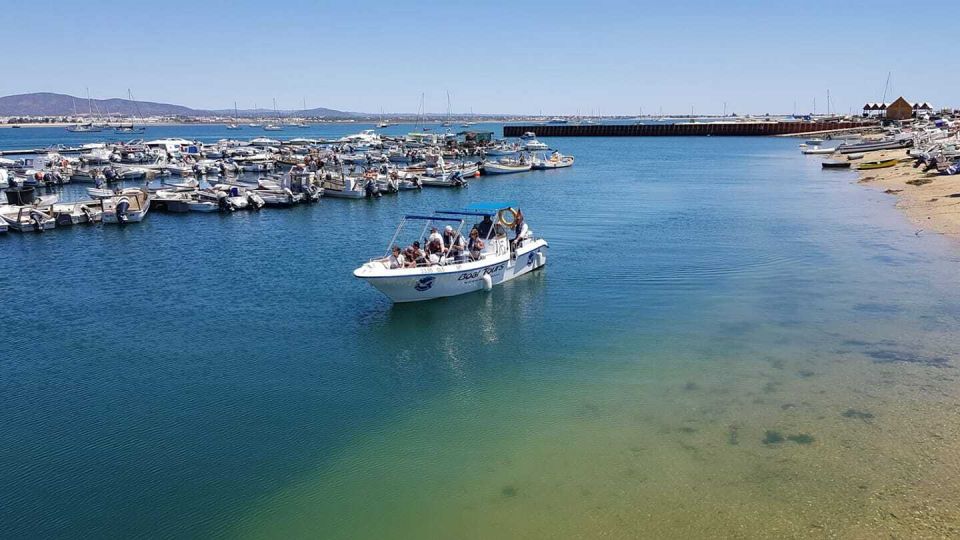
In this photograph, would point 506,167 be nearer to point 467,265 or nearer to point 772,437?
point 467,265

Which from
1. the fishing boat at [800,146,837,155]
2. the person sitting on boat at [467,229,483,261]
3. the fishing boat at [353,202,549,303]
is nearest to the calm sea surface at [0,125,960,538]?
the fishing boat at [353,202,549,303]

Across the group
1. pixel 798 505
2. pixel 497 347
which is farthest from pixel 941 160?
pixel 798 505

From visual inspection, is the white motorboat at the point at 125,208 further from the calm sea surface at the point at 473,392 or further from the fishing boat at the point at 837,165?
the fishing boat at the point at 837,165

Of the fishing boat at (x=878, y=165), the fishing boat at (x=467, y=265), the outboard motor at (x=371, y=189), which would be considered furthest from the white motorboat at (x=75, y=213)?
the fishing boat at (x=878, y=165)

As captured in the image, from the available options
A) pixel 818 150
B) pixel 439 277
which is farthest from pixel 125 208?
pixel 818 150

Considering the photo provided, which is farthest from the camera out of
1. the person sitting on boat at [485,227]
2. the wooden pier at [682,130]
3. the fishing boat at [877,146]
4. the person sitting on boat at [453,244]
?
the wooden pier at [682,130]

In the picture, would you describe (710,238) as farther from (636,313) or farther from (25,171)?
(25,171)

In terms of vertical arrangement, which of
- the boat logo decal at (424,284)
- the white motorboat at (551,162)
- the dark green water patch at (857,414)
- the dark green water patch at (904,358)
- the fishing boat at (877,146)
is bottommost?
the dark green water patch at (857,414)

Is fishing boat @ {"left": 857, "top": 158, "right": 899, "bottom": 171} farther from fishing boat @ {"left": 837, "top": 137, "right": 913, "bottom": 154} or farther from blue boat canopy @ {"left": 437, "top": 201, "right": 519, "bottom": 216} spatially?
blue boat canopy @ {"left": 437, "top": 201, "right": 519, "bottom": 216}

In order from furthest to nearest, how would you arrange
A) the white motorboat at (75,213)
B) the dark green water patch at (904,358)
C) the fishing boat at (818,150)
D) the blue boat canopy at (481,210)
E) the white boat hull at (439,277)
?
the fishing boat at (818,150)
the white motorboat at (75,213)
the blue boat canopy at (481,210)
the white boat hull at (439,277)
the dark green water patch at (904,358)
